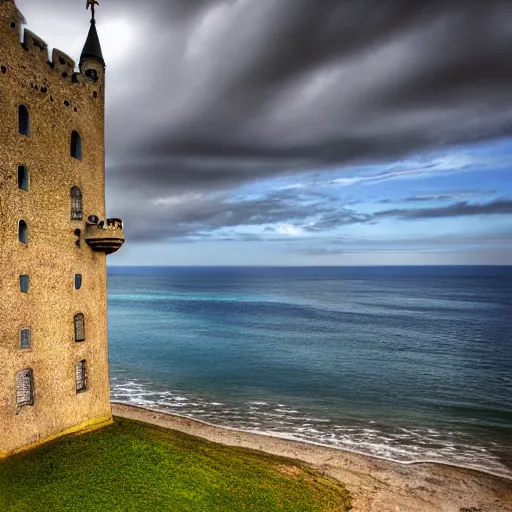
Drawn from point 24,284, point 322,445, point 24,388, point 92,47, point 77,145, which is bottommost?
point 322,445

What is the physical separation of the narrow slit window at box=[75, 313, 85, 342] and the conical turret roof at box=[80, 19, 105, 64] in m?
16.4

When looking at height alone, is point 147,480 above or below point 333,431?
above

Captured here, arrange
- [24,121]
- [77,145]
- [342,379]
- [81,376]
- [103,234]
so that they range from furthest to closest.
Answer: [342,379] < [81,376] < [77,145] < [103,234] < [24,121]

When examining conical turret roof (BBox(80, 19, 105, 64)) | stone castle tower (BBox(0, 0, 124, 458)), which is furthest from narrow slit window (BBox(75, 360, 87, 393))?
conical turret roof (BBox(80, 19, 105, 64))

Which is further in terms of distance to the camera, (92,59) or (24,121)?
(92,59)

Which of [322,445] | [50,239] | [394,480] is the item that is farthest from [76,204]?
[394,480]

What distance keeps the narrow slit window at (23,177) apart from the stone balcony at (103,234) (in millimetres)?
4327

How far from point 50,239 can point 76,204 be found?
2859 millimetres

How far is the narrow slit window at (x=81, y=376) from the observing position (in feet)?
86.1

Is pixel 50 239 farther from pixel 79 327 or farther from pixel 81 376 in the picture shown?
pixel 81 376

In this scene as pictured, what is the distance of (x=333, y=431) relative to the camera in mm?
37562

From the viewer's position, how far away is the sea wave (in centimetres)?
3247

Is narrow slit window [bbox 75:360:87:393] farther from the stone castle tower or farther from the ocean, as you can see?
the ocean

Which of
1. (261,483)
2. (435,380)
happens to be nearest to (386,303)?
(435,380)
